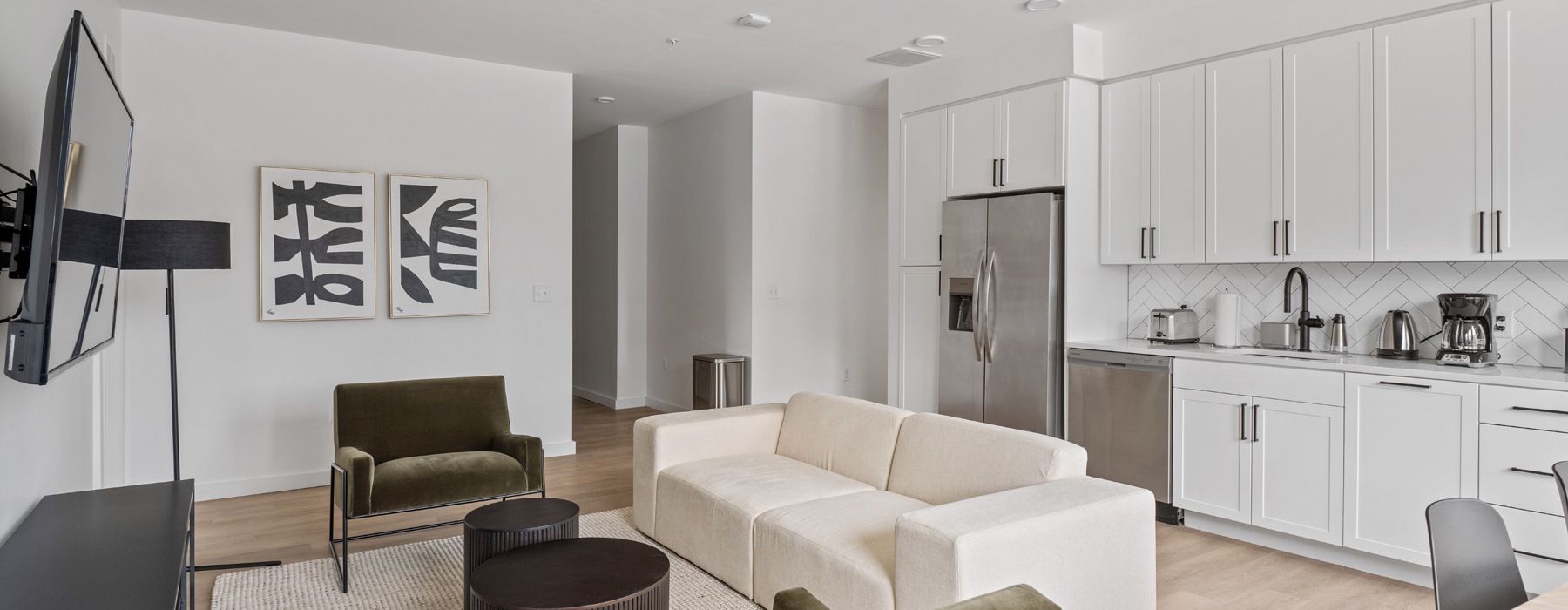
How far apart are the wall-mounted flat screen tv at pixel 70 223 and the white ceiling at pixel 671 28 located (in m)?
2.25

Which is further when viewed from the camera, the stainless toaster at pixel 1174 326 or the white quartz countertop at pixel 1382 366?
the stainless toaster at pixel 1174 326

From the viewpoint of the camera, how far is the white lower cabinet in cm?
342

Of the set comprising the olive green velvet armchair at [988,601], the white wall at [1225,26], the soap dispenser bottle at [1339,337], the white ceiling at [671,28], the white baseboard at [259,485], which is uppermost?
the white ceiling at [671,28]

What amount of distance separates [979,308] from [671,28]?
2.29m

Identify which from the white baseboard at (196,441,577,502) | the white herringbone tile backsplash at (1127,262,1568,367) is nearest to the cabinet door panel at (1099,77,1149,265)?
the white herringbone tile backsplash at (1127,262,1568,367)

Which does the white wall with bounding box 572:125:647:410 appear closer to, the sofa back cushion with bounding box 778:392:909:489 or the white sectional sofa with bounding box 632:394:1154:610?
the white sectional sofa with bounding box 632:394:1154:610

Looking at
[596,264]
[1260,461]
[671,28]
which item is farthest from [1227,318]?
[596,264]

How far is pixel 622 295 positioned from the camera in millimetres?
7410

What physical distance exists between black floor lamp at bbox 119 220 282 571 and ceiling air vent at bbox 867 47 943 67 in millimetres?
3544

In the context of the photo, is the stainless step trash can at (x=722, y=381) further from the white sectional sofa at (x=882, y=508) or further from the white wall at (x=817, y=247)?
the white sectional sofa at (x=882, y=508)

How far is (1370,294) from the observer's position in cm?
380

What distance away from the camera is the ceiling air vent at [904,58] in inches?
197

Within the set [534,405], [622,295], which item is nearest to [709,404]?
[534,405]

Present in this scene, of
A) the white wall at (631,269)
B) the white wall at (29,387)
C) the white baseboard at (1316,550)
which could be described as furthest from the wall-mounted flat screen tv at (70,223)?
the white wall at (631,269)
